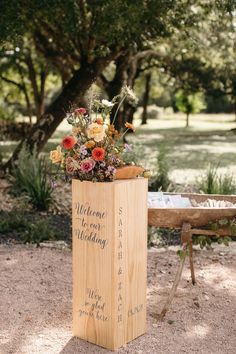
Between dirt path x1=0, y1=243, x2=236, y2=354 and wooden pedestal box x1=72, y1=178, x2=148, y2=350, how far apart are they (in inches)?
6.1

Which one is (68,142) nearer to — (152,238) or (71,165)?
(71,165)

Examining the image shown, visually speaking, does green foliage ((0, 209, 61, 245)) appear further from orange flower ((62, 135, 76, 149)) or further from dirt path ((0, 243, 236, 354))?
orange flower ((62, 135, 76, 149))

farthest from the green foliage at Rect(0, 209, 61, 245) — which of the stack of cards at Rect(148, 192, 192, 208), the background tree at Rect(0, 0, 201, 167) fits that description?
the background tree at Rect(0, 0, 201, 167)

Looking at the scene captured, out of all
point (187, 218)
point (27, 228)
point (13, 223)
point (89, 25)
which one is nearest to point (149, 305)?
point (187, 218)

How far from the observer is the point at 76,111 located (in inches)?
162

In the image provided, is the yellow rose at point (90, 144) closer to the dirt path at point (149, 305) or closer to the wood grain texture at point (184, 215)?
the wood grain texture at point (184, 215)

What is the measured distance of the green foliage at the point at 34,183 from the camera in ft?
29.7

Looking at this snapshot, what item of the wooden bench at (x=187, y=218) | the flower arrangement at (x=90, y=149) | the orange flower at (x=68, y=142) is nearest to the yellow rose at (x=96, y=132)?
the flower arrangement at (x=90, y=149)

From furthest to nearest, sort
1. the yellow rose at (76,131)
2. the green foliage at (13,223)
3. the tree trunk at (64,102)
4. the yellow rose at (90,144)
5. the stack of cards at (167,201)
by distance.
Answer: the tree trunk at (64,102), the green foliage at (13,223), the stack of cards at (167,201), the yellow rose at (76,131), the yellow rose at (90,144)

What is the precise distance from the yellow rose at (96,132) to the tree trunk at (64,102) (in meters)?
7.84

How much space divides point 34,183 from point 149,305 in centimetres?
437

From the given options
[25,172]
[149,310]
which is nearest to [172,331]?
[149,310]

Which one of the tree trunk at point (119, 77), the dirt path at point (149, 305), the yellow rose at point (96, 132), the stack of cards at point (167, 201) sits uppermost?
the tree trunk at point (119, 77)

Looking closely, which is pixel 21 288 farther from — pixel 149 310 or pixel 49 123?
pixel 49 123
